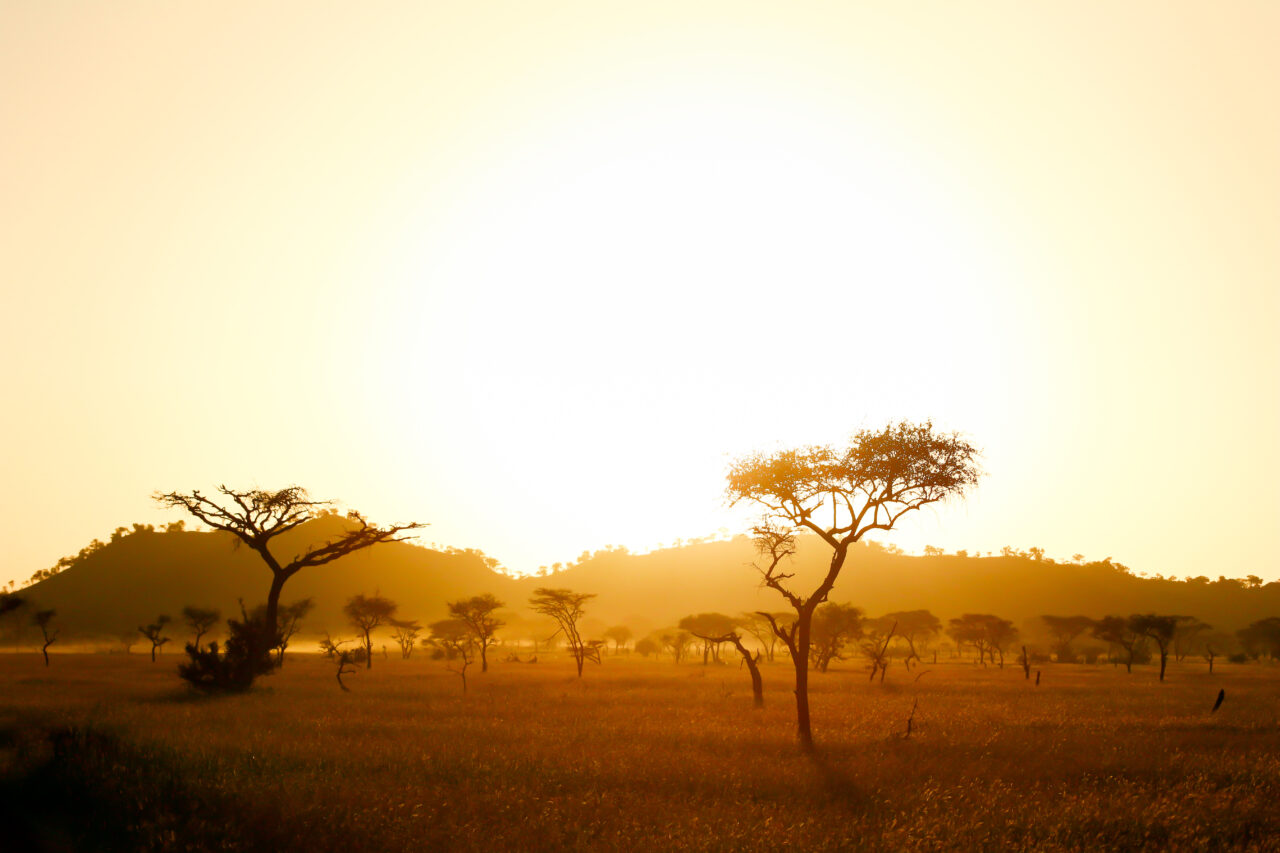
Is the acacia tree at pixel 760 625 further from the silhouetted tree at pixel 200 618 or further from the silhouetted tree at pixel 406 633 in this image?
the silhouetted tree at pixel 200 618

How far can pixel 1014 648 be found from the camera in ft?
463

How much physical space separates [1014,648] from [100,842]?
158 m

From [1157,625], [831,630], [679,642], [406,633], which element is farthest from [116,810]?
[406,633]

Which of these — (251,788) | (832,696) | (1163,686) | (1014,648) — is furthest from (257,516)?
(1014,648)

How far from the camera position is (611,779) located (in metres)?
13.7

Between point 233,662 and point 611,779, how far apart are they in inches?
945

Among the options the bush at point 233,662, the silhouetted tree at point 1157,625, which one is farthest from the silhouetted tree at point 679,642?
the bush at point 233,662

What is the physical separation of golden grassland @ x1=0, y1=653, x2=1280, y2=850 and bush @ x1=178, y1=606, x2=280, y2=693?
403cm

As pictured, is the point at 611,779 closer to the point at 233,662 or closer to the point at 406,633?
the point at 233,662

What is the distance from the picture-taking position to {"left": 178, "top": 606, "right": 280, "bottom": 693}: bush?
2975cm

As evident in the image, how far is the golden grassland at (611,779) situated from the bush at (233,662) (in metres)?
4.03

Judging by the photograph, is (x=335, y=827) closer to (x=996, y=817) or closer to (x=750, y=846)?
(x=750, y=846)

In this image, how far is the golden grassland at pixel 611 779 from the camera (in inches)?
384

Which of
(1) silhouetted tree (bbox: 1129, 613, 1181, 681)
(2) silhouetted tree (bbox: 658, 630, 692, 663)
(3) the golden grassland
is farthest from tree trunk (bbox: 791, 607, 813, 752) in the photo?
(2) silhouetted tree (bbox: 658, 630, 692, 663)
